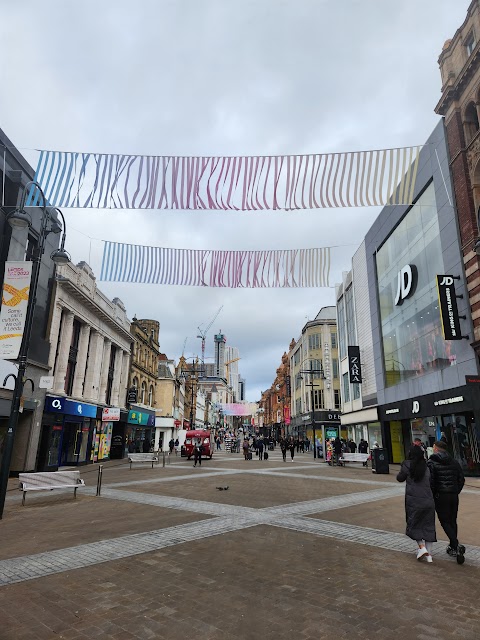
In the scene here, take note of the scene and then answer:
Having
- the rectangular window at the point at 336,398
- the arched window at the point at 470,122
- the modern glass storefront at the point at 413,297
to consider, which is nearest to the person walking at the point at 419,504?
the modern glass storefront at the point at 413,297

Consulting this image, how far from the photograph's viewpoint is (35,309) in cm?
Answer: 2106

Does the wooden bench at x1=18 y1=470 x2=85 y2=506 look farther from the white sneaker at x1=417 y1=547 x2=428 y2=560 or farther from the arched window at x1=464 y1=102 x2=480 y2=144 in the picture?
the arched window at x1=464 y1=102 x2=480 y2=144

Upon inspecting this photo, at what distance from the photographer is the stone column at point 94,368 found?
29453 millimetres

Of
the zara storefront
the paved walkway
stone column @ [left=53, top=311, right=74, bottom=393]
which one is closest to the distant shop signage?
stone column @ [left=53, top=311, right=74, bottom=393]

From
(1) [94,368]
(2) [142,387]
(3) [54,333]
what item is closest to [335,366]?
(2) [142,387]

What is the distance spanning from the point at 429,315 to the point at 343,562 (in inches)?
815

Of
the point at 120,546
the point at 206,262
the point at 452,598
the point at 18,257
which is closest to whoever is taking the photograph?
the point at 452,598

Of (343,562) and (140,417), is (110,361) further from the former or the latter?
(343,562)

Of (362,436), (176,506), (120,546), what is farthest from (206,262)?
(362,436)

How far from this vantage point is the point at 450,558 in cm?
656

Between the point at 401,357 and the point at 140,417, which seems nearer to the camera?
the point at 401,357

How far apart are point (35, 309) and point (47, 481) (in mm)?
11227

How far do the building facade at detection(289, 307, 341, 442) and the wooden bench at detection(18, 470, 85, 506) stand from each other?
40303 millimetres

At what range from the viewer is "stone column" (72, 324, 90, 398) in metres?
27.1
